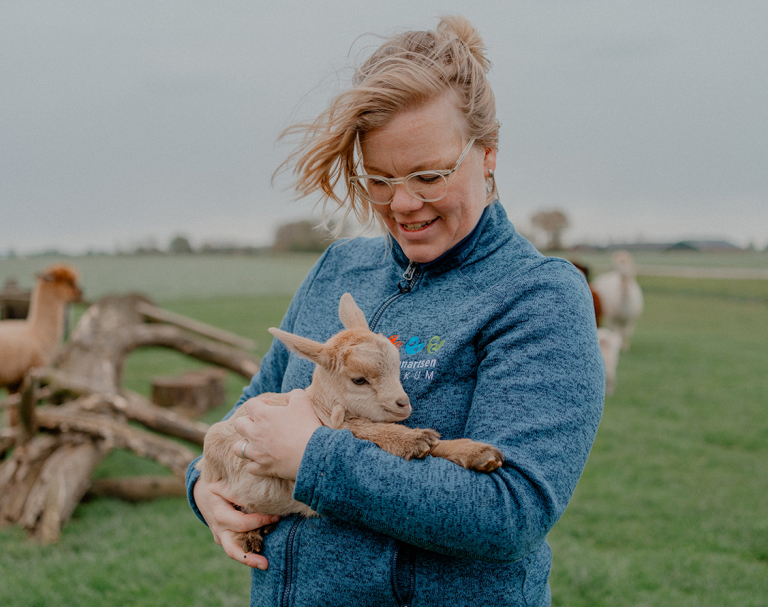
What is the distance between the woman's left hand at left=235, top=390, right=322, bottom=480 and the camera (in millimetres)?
1746

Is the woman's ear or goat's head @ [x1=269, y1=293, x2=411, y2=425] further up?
the woman's ear

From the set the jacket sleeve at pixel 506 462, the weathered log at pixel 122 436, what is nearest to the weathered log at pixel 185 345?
the weathered log at pixel 122 436

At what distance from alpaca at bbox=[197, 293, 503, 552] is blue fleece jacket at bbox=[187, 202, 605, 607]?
0.21ft

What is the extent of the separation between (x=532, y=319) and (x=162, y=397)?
8.46 meters

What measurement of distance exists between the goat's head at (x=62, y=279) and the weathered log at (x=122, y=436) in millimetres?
1705

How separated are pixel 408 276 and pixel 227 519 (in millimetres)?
1093

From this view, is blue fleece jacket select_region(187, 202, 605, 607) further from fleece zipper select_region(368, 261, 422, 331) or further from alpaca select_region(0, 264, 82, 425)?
alpaca select_region(0, 264, 82, 425)

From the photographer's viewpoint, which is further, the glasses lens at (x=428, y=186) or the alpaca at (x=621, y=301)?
the alpaca at (x=621, y=301)

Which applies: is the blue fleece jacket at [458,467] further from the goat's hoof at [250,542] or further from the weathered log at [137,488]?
the weathered log at [137,488]

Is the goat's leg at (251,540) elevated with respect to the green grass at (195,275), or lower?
elevated

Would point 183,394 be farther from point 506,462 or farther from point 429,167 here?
point 506,462

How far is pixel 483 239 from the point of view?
84.4 inches

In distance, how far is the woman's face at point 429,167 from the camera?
6.31 feet

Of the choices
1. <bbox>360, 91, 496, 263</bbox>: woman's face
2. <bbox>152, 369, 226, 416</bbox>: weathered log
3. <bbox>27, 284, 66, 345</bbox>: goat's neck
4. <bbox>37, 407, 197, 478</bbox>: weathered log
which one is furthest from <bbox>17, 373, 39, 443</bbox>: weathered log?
<bbox>360, 91, 496, 263</bbox>: woman's face
